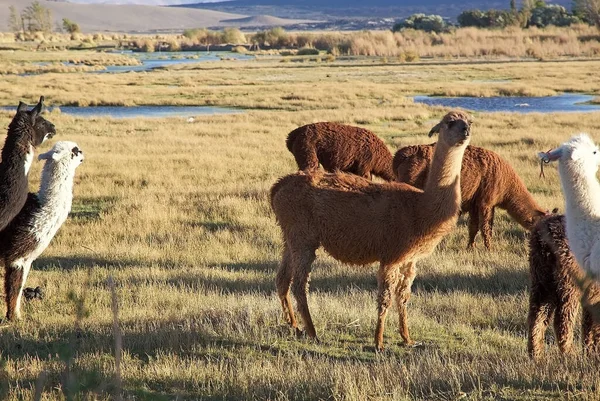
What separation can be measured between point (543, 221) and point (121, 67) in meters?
66.7

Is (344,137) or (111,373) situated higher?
(344,137)

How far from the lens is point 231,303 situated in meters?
7.88

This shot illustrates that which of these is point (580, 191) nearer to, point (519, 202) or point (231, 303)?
point (231, 303)

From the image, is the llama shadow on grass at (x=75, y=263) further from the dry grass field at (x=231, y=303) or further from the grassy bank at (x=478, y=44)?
the grassy bank at (x=478, y=44)

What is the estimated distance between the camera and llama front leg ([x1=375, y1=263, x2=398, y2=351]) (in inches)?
264

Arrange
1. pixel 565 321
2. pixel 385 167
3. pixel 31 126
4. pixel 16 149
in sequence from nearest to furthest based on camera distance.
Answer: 1. pixel 565 321
2. pixel 16 149
3. pixel 31 126
4. pixel 385 167

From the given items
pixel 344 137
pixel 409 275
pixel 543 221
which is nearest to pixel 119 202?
pixel 344 137

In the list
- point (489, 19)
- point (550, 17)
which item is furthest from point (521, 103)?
point (489, 19)

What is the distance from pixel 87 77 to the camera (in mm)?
50062

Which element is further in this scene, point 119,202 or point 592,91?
point 592,91

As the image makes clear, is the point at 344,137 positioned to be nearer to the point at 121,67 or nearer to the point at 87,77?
the point at 87,77

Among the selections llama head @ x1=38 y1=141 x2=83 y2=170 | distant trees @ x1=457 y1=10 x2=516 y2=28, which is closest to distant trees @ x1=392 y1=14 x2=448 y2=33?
distant trees @ x1=457 y1=10 x2=516 y2=28

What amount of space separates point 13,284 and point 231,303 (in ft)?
6.69

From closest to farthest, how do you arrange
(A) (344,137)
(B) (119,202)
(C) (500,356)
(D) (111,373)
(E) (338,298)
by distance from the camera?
(D) (111,373), (C) (500,356), (E) (338,298), (A) (344,137), (B) (119,202)
